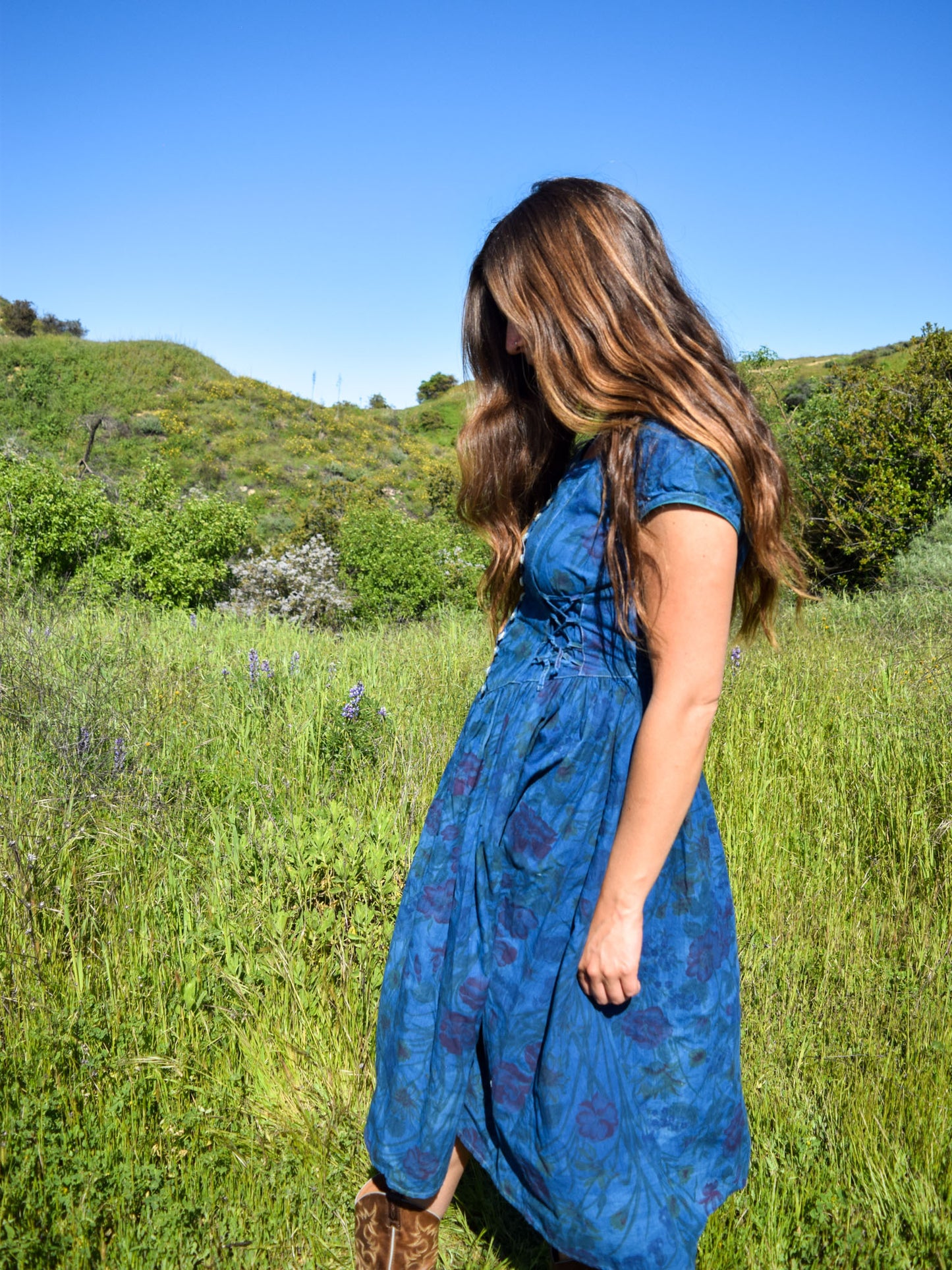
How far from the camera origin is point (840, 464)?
9.98 metres

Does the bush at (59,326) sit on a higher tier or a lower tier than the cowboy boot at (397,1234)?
higher

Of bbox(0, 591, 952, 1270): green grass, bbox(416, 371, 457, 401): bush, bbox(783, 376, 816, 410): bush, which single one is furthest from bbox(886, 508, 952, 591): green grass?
bbox(416, 371, 457, 401): bush

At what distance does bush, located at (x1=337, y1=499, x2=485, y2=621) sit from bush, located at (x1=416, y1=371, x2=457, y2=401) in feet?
105

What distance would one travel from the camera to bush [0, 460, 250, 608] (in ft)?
27.3

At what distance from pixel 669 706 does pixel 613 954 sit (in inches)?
14.1

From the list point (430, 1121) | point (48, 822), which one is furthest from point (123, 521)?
point (430, 1121)

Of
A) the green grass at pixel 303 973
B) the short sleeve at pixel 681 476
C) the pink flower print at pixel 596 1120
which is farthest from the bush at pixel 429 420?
the pink flower print at pixel 596 1120

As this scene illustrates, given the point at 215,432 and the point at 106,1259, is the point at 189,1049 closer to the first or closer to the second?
the point at 106,1259

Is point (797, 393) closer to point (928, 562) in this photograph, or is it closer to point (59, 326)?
point (928, 562)

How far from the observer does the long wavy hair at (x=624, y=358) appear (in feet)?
4.09

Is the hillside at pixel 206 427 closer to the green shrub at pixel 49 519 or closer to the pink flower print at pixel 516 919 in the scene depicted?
the green shrub at pixel 49 519

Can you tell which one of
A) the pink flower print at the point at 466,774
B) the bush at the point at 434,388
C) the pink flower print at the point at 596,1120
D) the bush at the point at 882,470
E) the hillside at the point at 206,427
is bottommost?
the pink flower print at the point at 596,1120

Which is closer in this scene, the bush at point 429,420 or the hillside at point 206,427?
the hillside at point 206,427

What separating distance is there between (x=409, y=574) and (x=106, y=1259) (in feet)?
26.1
